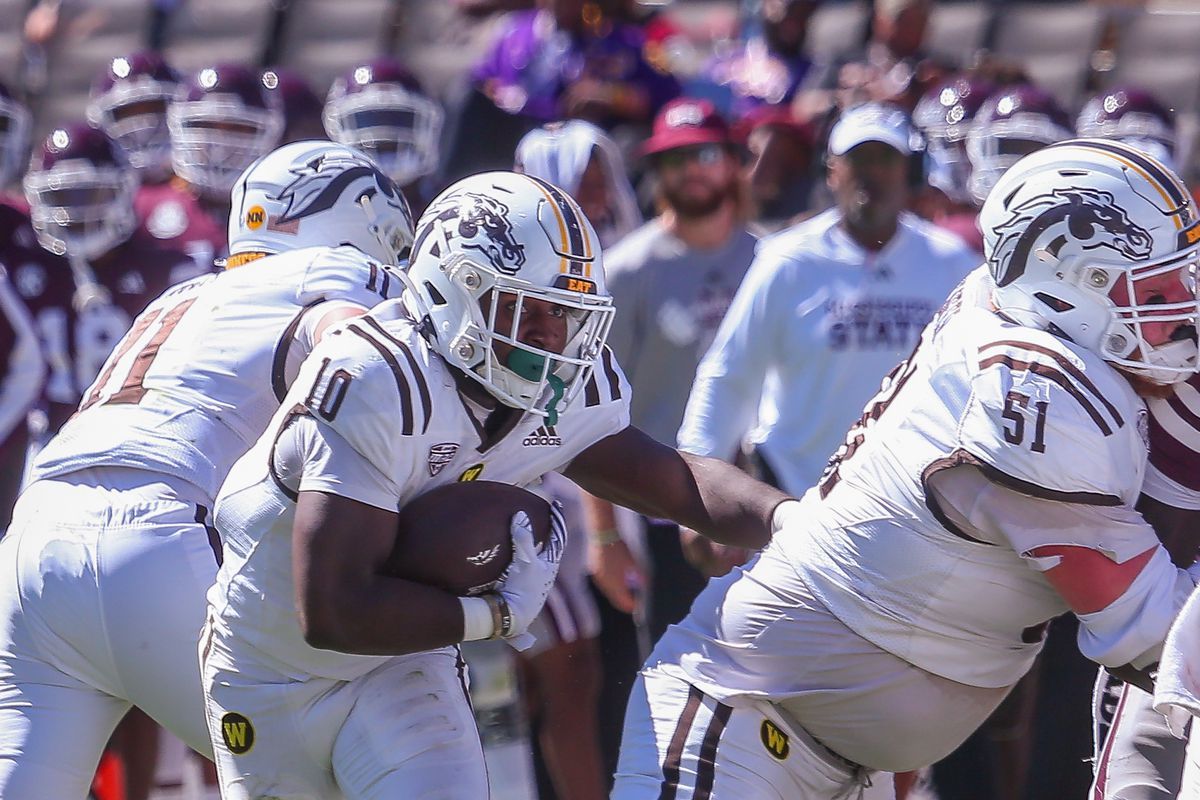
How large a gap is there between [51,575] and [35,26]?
855 centimetres

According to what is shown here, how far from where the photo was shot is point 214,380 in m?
3.67

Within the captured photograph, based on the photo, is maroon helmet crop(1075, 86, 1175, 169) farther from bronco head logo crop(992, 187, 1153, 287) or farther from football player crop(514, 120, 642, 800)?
bronco head logo crop(992, 187, 1153, 287)

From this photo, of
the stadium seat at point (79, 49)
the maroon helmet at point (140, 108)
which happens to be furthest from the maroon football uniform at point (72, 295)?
the stadium seat at point (79, 49)

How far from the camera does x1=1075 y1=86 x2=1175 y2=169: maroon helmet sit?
6652 mm

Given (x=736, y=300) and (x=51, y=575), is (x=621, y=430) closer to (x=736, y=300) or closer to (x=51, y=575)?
(x=51, y=575)

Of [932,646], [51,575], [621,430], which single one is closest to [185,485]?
[51,575]

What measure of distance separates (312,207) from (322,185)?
0.17ft

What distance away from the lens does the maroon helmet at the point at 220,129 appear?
6898 mm

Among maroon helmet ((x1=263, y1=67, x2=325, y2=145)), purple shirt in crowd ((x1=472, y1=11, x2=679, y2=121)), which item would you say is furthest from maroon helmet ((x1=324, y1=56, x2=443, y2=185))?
purple shirt in crowd ((x1=472, y1=11, x2=679, y2=121))

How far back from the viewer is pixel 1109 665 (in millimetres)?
3014

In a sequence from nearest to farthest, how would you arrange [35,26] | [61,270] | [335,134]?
[61,270]
[335,134]
[35,26]

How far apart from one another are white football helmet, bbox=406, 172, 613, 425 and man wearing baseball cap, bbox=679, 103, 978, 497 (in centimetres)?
186

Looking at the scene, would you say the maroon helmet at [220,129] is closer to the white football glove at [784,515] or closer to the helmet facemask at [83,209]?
the helmet facemask at [83,209]

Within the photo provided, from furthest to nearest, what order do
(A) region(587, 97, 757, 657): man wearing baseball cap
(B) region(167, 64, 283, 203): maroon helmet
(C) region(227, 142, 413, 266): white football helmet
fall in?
(B) region(167, 64, 283, 203): maroon helmet < (A) region(587, 97, 757, 657): man wearing baseball cap < (C) region(227, 142, 413, 266): white football helmet
